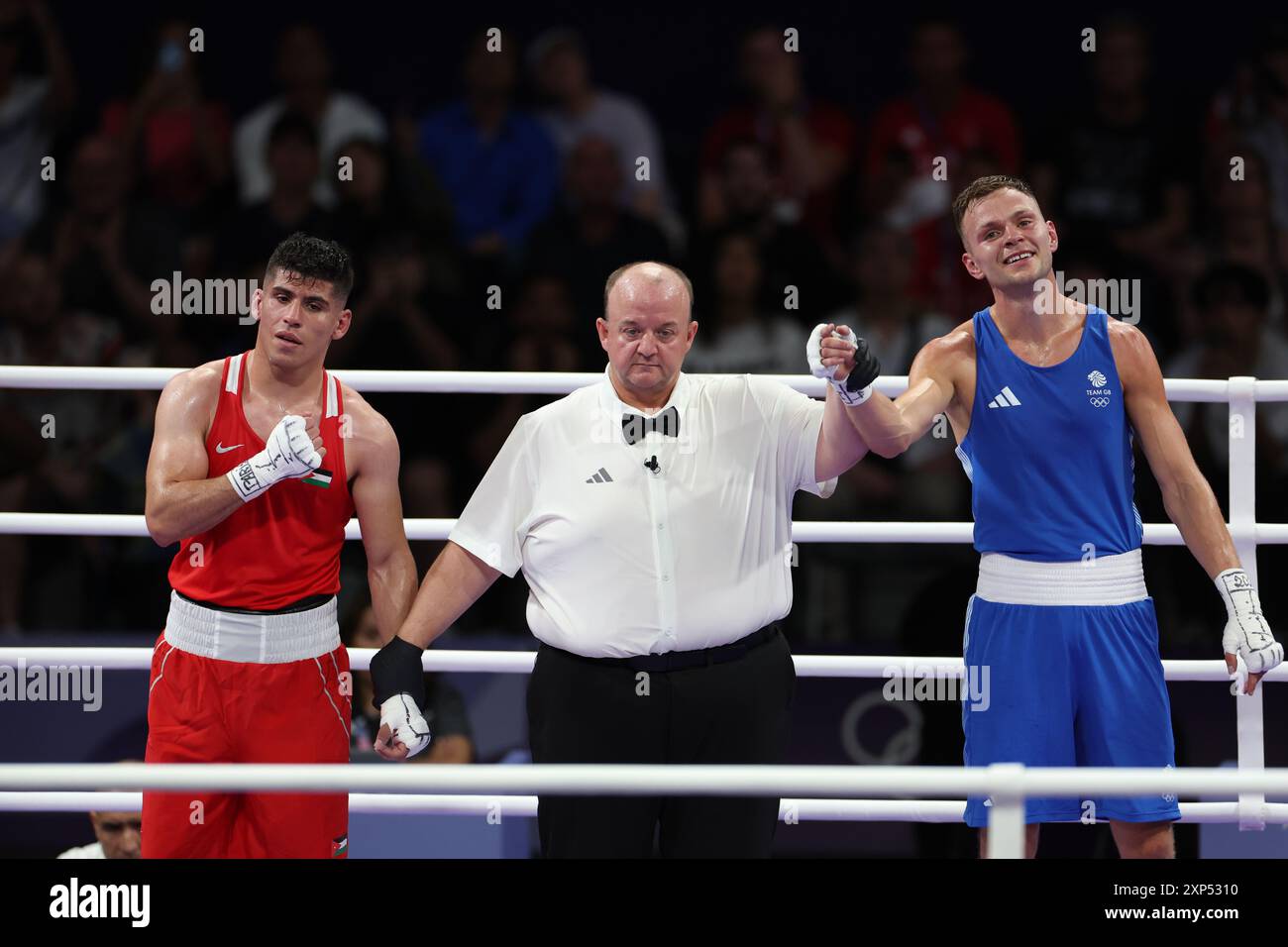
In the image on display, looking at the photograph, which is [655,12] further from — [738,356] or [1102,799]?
[1102,799]

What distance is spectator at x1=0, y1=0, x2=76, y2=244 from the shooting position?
5.88 meters

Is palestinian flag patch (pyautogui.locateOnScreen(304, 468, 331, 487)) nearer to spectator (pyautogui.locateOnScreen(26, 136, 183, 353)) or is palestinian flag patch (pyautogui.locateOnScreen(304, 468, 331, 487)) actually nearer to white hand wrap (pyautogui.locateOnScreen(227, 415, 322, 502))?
white hand wrap (pyautogui.locateOnScreen(227, 415, 322, 502))

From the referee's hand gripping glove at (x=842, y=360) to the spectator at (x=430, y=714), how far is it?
193 cm

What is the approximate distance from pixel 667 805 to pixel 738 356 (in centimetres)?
262

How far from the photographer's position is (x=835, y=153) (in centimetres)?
587

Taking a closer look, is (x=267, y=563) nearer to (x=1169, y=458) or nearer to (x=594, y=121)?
(x=1169, y=458)

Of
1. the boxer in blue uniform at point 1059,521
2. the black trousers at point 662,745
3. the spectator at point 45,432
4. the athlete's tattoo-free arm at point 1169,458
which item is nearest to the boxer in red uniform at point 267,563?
the black trousers at point 662,745

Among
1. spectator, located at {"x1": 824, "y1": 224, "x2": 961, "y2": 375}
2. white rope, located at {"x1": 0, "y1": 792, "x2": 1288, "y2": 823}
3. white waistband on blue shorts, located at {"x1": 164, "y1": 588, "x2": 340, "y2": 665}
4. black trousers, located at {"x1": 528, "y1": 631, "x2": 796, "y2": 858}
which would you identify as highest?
spectator, located at {"x1": 824, "y1": 224, "x2": 961, "y2": 375}

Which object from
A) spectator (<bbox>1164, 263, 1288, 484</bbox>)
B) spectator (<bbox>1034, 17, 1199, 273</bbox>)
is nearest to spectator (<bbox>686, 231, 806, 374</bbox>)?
spectator (<bbox>1034, 17, 1199, 273</bbox>)

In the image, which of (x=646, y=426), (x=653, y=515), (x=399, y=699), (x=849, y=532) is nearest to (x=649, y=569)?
(x=653, y=515)

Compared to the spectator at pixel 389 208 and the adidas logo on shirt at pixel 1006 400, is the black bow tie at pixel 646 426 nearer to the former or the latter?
the adidas logo on shirt at pixel 1006 400

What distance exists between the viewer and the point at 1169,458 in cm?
298

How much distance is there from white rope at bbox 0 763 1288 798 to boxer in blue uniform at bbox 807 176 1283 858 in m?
0.96
